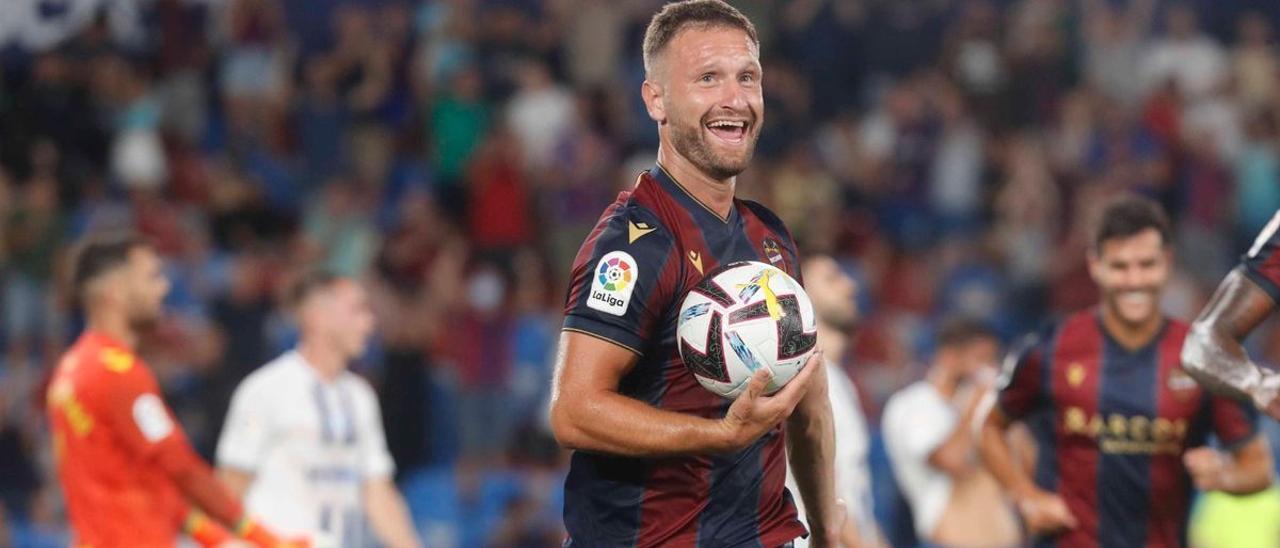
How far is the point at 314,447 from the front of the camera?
331 inches

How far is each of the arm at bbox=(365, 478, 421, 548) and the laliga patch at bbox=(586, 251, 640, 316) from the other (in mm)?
4310

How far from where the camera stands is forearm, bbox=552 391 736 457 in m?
4.02

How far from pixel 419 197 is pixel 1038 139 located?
5.36m

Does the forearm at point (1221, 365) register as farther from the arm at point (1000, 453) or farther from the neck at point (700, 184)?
the arm at point (1000, 453)

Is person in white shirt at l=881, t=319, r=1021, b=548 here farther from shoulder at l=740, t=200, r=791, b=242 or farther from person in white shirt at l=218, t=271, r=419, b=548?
shoulder at l=740, t=200, r=791, b=242

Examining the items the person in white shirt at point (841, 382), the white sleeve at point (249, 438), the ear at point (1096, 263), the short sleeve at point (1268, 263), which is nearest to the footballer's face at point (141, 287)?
the white sleeve at point (249, 438)

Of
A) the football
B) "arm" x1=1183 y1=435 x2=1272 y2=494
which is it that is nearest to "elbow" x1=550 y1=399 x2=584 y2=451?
the football

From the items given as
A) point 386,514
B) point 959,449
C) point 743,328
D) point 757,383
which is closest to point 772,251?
point 743,328

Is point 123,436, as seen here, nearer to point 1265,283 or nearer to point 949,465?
point 949,465

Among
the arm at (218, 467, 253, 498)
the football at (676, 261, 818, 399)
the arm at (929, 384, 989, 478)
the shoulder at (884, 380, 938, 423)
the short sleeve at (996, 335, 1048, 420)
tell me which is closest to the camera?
the football at (676, 261, 818, 399)

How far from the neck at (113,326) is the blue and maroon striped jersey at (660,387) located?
3400mm

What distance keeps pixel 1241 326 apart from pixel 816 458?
114 cm

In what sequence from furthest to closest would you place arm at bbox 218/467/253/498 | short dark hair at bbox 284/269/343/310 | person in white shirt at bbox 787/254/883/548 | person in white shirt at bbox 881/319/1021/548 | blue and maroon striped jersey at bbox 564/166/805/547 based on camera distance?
person in white shirt at bbox 881/319/1021/548 → short dark hair at bbox 284/269/343/310 → arm at bbox 218/467/253/498 → person in white shirt at bbox 787/254/883/548 → blue and maroon striped jersey at bbox 564/166/805/547

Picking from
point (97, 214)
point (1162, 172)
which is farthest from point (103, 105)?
point (1162, 172)
